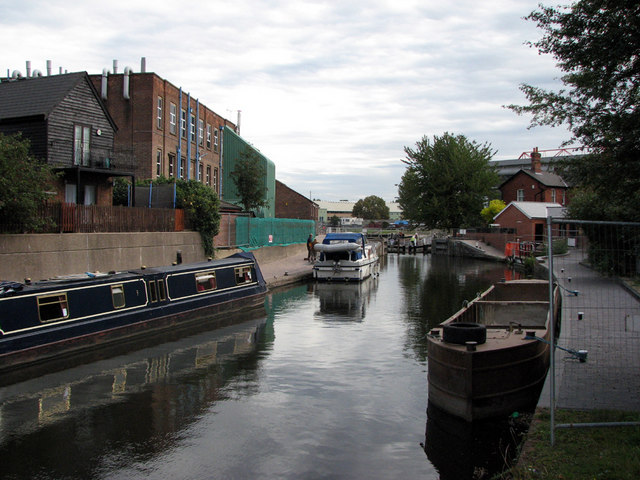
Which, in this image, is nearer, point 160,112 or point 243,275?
point 243,275

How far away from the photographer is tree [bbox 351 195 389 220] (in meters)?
139

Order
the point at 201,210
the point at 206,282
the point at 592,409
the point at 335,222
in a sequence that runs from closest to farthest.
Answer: the point at 592,409 < the point at 206,282 < the point at 201,210 < the point at 335,222

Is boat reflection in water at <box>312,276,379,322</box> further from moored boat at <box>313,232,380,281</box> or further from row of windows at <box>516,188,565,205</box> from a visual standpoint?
row of windows at <box>516,188,565,205</box>

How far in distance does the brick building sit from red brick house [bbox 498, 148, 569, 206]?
4113cm

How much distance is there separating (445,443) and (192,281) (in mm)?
11523

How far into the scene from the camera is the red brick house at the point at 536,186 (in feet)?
213

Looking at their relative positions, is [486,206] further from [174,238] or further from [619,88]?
[619,88]

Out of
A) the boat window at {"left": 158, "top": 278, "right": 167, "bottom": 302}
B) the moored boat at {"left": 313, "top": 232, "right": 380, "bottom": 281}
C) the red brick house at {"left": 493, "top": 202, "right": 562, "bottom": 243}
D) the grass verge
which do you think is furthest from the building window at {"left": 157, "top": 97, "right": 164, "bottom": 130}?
the grass verge

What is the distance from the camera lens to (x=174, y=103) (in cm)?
3759

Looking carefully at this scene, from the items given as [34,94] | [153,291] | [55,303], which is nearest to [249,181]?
[34,94]

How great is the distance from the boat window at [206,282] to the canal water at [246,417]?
7.61ft

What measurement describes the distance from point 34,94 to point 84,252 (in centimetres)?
943

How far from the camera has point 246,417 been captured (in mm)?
9773

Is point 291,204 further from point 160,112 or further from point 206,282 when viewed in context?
point 206,282
